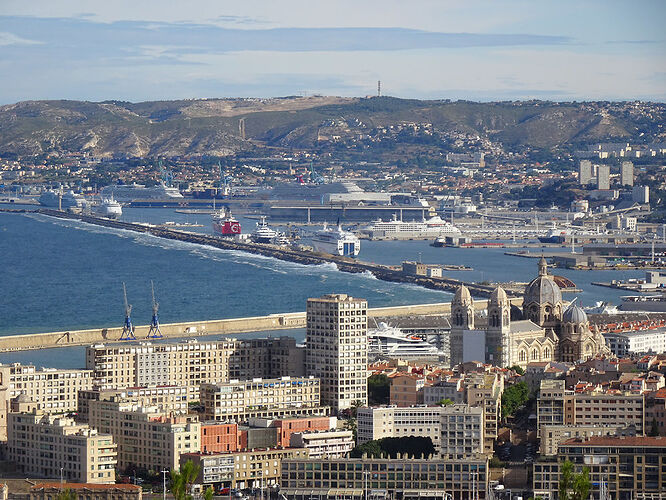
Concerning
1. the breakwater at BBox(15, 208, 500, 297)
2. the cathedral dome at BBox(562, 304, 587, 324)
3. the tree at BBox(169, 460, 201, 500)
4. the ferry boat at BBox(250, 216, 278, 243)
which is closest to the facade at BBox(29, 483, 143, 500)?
the tree at BBox(169, 460, 201, 500)

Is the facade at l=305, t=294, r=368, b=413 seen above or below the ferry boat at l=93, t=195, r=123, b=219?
above

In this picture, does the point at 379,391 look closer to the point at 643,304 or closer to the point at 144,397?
the point at 144,397

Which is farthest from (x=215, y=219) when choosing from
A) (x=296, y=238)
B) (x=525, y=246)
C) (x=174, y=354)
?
(x=174, y=354)

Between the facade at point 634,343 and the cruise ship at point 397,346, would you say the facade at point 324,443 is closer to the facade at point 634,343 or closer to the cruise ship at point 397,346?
the cruise ship at point 397,346

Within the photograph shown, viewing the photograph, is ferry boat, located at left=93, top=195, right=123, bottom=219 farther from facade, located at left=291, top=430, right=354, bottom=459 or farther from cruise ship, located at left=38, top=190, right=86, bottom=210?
facade, located at left=291, top=430, right=354, bottom=459

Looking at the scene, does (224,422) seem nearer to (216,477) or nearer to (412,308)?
(216,477)

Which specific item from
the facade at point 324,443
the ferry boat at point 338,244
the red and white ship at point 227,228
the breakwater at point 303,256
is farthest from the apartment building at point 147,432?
the red and white ship at point 227,228

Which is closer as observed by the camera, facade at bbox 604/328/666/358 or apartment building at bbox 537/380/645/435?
apartment building at bbox 537/380/645/435

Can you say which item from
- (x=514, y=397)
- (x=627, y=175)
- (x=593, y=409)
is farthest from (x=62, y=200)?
(x=593, y=409)
